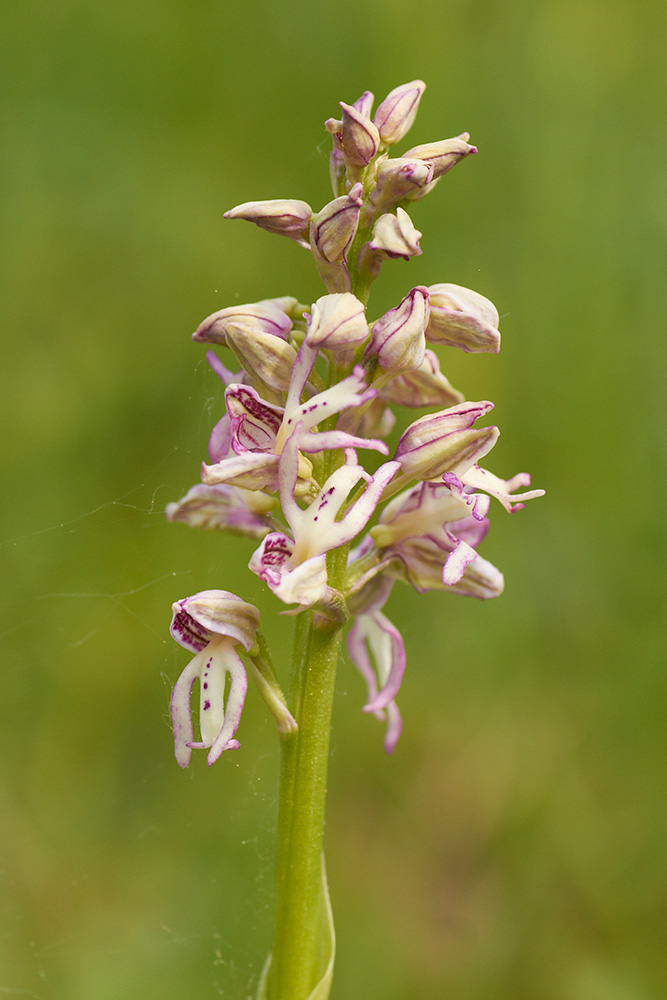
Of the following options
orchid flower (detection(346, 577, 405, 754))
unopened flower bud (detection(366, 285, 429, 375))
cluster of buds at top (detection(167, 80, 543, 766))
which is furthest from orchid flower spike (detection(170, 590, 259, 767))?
unopened flower bud (detection(366, 285, 429, 375))

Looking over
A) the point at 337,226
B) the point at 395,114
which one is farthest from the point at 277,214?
the point at 395,114

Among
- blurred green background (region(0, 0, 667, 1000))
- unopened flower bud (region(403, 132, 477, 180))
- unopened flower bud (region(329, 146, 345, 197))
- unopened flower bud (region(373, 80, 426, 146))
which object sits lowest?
blurred green background (region(0, 0, 667, 1000))

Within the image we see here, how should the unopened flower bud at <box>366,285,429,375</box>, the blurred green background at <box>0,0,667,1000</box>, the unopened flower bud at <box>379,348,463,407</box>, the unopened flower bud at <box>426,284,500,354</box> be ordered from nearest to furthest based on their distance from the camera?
the unopened flower bud at <box>366,285,429,375</box> → the unopened flower bud at <box>426,284,500,354</box> → the unopened flower bud at <box>379,348,463,407</box> → the blurred green background at <box>0,0,667,1000</box>

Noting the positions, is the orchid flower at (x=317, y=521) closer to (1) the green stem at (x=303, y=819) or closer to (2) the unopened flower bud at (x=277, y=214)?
(1) the green stem at (x=303, y=819)

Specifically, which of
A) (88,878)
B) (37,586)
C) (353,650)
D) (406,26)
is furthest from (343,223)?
(406,26)

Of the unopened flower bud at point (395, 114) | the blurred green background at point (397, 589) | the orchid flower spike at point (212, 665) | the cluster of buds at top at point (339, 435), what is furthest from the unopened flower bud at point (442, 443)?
the blurred green background at point (397, 589)

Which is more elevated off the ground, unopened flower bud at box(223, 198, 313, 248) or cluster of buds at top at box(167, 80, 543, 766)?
unopened flower bud at box(223, 198, 313, 248)

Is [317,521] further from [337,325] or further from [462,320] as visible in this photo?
[462,320]

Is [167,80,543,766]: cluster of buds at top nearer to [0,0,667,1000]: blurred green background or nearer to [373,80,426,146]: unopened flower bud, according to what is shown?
[373,80,426,146]: unopened flower bud
